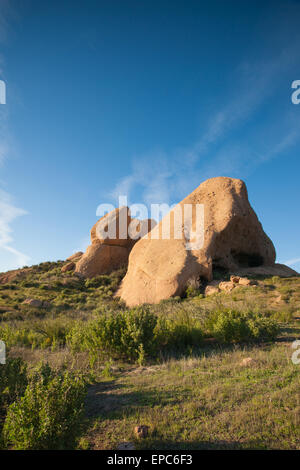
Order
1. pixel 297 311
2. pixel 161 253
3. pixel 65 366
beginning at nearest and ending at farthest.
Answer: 1. pixel 65 366
2. pixel 297 311
3. pixel 161 253

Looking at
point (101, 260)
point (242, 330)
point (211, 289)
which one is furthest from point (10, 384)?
point (101, 260)

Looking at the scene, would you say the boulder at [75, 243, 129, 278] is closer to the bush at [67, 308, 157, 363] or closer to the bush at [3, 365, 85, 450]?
the bush at [67, 308, 157, 363]

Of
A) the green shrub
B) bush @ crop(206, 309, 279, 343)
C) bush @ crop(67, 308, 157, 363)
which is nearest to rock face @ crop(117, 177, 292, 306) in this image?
the green shrub

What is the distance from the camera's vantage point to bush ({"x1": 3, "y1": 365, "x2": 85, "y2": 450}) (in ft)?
7.29

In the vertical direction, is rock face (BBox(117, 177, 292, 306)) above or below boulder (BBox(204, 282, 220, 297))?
above

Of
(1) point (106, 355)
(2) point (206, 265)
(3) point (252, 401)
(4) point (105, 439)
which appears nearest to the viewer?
(4) point (105, 439)

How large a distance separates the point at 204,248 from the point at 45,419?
13.3 meters

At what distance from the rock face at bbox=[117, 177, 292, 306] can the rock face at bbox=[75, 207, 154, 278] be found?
528 centimetres

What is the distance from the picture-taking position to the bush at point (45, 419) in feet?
7.29
